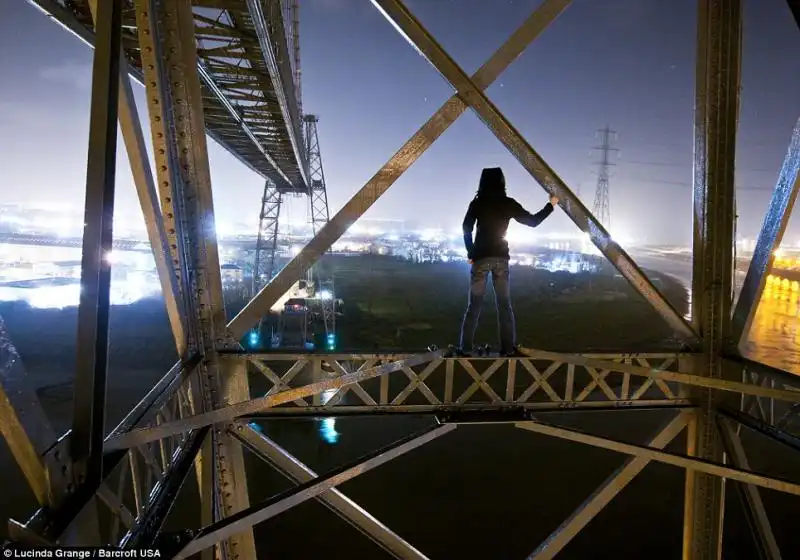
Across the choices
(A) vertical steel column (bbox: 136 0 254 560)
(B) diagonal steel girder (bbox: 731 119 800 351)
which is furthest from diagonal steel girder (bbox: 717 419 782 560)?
(A) vertical steel column (bbox: 136 0 254 560)

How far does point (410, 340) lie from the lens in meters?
23.7

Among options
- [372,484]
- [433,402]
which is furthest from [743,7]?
[372,484]

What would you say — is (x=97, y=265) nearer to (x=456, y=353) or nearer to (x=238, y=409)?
(x=238, y=409)

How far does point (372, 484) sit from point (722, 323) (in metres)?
8.70

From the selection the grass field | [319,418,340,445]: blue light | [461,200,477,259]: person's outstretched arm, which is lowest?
[319,418,340,445]: blue light

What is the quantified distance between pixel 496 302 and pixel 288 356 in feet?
7.35

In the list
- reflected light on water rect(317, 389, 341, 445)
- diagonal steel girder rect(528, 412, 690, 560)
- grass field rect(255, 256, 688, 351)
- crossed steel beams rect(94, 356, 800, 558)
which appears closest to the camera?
crossed steel beams rect(94, 356, 800, 558)

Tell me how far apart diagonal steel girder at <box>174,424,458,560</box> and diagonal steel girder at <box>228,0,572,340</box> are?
1.65 metres

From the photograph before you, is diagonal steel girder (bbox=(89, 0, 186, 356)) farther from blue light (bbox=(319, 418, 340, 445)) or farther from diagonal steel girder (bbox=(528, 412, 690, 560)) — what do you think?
blue light (bbox=(319, 418, 340, 445))

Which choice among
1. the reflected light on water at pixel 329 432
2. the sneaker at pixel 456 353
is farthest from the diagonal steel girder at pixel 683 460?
the reflected light on water at pixel 329 432

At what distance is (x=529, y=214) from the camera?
4473 mm

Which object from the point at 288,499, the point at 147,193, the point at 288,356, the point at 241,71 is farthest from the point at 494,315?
the point at 147,193

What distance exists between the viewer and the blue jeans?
178 inches

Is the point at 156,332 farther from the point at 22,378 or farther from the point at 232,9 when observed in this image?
the point at 22,378
